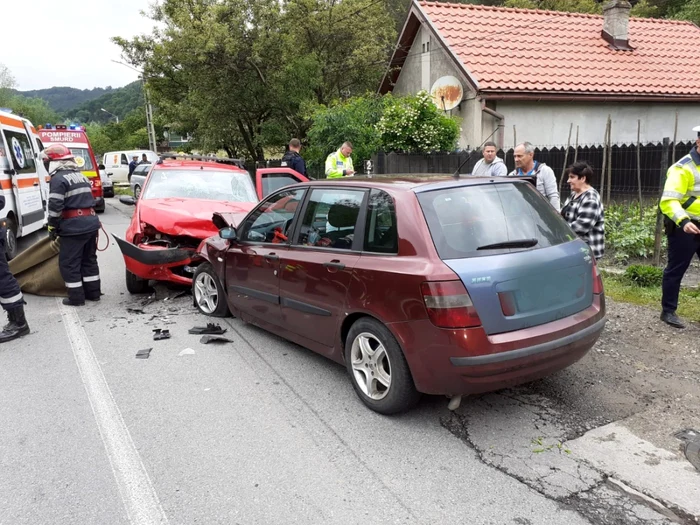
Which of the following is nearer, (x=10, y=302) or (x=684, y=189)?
(x=684, y=189)

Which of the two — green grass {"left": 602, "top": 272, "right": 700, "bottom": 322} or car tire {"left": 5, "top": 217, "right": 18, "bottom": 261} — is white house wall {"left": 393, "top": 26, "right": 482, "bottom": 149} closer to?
green grass {"left": 602, "top": 272, "right": 700, "bottom": 322}

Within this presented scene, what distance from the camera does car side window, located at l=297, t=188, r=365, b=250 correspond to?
390 centimetres

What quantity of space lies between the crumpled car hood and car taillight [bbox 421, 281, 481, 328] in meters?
4.23

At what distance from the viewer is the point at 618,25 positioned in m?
16.5

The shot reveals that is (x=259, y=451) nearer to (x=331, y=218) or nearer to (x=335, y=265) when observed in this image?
(x=335, y=265)

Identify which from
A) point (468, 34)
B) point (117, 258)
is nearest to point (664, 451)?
point (117, 258)

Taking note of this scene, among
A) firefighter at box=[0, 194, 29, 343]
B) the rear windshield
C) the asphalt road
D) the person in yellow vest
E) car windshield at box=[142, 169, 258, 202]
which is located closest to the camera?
the asphalt road

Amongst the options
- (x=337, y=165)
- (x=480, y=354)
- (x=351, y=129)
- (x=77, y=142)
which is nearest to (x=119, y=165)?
(x=77, y=142)

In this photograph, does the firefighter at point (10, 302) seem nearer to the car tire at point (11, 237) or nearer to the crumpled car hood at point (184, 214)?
the crumpled car hood at point (184, 214)

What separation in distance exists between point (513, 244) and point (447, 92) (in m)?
12.9

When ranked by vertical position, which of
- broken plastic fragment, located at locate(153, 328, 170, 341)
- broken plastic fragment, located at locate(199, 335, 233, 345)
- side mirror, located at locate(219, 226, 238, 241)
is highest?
side mirror, located at locate(219, 226, 238, 241)

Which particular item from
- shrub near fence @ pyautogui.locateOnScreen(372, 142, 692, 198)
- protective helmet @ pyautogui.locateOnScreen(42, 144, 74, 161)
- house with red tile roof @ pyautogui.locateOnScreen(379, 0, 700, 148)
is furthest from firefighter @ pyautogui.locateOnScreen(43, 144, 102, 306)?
house with red tile roof @ pyautogui.locateOnScreen(379, 0, 700, 148)

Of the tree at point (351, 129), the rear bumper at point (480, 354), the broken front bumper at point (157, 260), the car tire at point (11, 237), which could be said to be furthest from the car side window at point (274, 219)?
the tree at point (351, 129)

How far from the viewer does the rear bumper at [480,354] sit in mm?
3088
